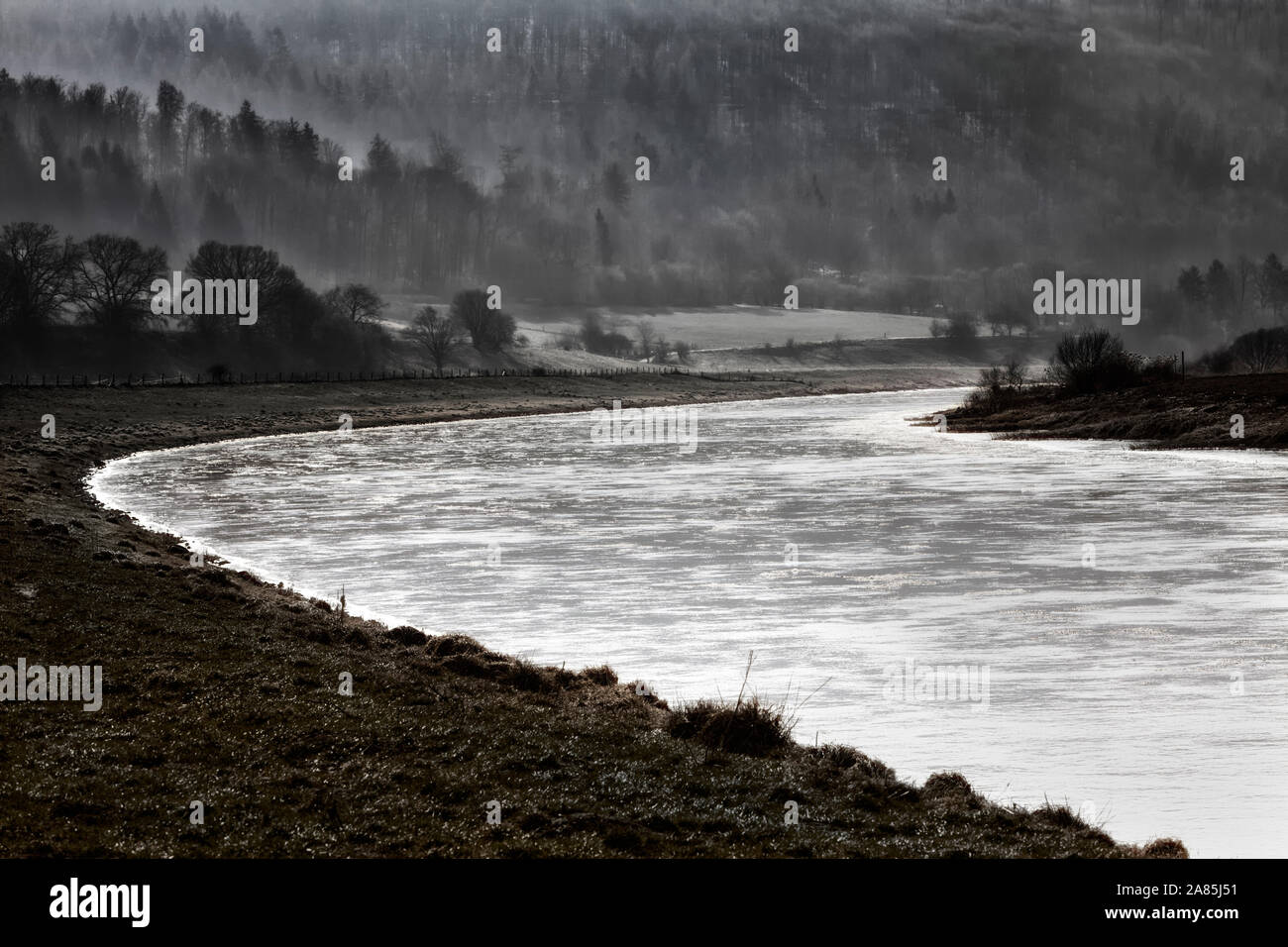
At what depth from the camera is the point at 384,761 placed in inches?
537

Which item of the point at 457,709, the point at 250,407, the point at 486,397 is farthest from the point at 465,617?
the point at 486,397

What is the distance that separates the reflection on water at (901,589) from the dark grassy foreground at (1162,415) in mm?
13997

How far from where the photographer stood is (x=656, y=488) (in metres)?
48.1

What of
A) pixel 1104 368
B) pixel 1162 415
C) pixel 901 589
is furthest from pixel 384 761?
pixel 1104 368

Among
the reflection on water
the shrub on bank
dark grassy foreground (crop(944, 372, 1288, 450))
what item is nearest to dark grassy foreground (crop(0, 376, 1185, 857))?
the reflection on water

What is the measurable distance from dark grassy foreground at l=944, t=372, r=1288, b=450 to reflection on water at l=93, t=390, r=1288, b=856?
45.9ft

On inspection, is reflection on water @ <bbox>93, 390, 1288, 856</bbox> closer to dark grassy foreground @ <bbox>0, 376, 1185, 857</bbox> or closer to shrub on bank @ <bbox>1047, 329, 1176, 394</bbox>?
dark grassy foreground @ <bbox>0, 376, 1185, 857</bbox>

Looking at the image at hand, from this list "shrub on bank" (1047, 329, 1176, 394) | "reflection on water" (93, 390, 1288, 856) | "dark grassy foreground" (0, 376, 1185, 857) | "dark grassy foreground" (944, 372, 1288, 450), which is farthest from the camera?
"shrub on bank" (1047, 329, 1176, 394)

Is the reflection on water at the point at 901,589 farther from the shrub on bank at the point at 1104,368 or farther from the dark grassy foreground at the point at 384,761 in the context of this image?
the shrub on bank at the point at 1104,368

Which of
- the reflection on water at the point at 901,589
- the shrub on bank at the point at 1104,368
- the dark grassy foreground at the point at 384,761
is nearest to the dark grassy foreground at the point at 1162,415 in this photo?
the shrub on bank at the point at 1104,368

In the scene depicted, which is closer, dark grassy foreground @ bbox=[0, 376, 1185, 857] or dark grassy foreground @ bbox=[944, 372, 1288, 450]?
dark grassy foreground @ bbox=[0, 376, 1185, 857]

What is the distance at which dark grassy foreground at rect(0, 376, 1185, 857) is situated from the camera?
11211 millimetres
